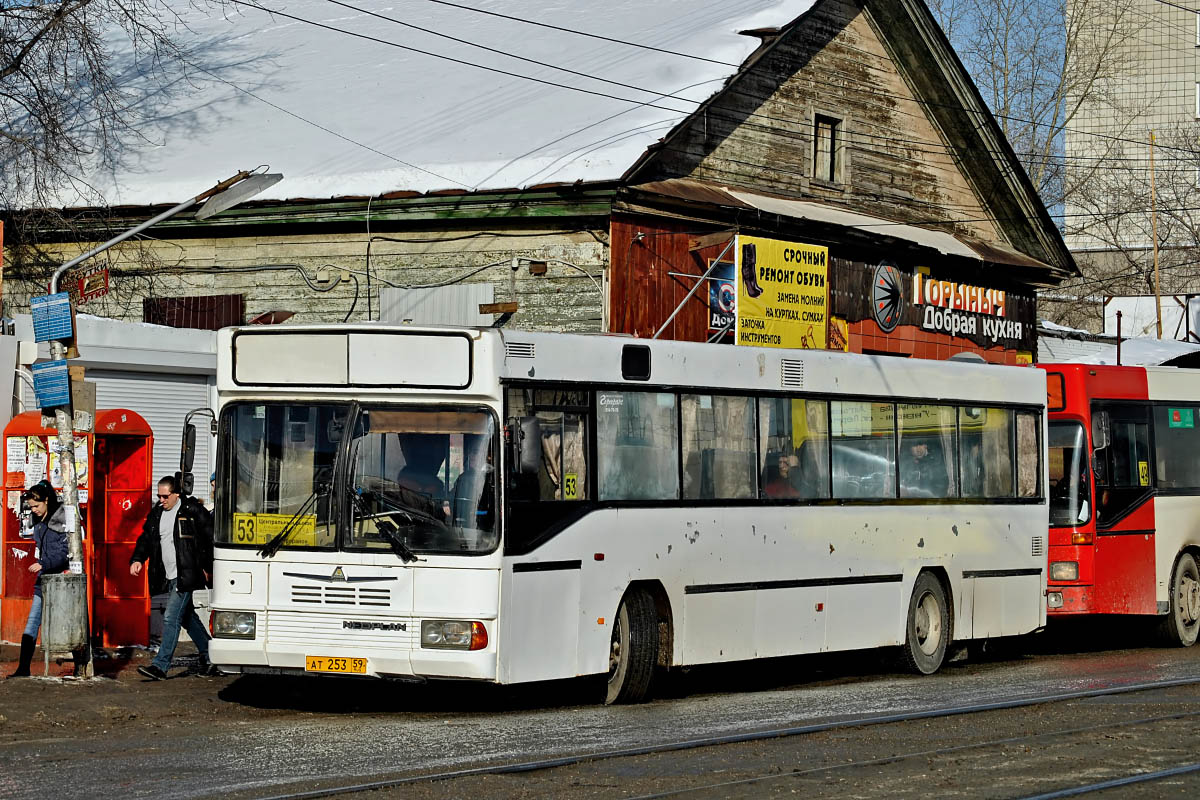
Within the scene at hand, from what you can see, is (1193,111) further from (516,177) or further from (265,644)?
(265,644)

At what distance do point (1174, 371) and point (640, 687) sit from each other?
9512 mm

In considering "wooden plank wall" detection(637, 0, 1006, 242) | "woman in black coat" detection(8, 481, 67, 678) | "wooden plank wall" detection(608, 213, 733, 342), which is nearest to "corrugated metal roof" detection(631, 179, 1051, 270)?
"wooden plank wall" detection(637, 0, 1006, 242)

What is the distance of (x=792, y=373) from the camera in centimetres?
1439

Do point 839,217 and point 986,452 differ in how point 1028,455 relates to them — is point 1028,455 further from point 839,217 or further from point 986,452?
point 839,217

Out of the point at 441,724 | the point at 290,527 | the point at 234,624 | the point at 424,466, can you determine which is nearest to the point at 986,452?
the point at 424,466

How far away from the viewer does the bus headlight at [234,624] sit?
11852 millimetres

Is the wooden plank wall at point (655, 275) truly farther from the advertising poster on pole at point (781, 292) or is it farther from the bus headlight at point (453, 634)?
the bus headlight at point (453, 634)

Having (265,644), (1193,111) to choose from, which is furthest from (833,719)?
(1193,111)

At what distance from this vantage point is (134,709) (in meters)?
12.4

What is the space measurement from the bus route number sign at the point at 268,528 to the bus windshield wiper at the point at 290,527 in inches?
0.6

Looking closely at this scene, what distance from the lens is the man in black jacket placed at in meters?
14.3

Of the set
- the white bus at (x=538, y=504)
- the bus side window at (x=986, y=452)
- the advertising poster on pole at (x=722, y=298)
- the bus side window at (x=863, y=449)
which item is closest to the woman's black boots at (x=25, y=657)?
the white bus at (x=538, y=504)

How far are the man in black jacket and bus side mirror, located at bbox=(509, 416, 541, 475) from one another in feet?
12.6

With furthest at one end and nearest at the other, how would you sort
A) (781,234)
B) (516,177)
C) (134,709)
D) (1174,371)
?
(781,234)
(516,177)
(1174,371)
(134,709)
